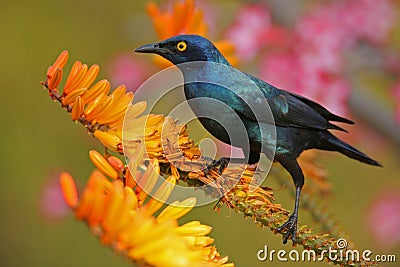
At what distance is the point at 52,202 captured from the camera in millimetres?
2371

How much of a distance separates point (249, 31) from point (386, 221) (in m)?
0.80

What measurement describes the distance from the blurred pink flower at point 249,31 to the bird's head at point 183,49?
0.90m

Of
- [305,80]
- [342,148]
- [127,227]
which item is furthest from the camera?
[305,80]

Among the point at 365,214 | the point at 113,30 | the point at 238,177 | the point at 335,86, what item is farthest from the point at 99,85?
the point at 113,30

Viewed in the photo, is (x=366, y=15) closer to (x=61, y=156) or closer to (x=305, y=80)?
(x=305, y=80)

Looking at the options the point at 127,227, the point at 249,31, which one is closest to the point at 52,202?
the point at 249,31

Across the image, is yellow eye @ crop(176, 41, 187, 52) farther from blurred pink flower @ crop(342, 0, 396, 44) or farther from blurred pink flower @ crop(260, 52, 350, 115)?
blurred pink flower @ crop(342, 0, 396, 44)

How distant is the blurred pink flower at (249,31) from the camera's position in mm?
1963

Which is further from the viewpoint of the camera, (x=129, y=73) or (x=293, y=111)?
(x=129, y=73)

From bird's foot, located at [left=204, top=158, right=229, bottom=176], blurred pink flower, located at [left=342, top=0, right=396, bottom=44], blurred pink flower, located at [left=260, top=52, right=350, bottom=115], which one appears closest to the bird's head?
bird's foot, located at [left=204, top=158, right=229, bottom=176]

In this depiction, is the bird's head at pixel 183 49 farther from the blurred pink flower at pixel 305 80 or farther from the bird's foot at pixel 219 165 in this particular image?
the blurred pink flower at pixel 305 80

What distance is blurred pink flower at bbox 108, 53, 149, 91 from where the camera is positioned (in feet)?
7.87

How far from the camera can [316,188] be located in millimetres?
1210

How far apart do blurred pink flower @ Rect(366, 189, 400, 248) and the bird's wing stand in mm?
1193
